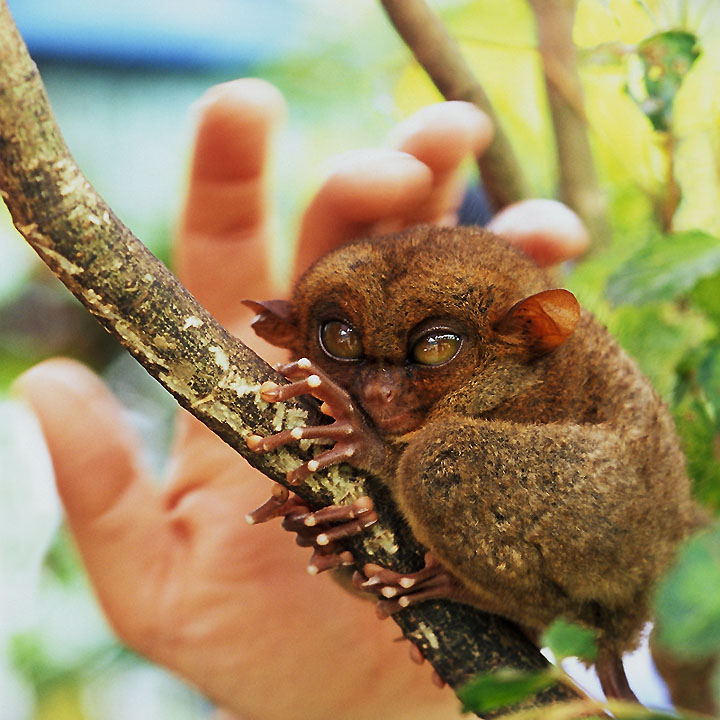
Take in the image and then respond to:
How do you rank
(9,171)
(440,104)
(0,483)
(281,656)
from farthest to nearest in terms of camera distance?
(0,483)
(281,656)
(440,104)
(9,171)

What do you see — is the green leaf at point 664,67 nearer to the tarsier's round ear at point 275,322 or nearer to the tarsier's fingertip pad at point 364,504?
the tarsier's round ear at point 275,322

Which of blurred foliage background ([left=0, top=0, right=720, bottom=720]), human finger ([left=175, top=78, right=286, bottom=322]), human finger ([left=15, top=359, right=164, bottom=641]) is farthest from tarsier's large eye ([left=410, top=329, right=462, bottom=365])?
blurred foliage background ([left=0, top=0, right=720, bottom=720])

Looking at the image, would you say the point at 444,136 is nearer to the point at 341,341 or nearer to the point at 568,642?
the point at 341,341

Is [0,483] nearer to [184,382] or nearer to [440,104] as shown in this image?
[440,104]

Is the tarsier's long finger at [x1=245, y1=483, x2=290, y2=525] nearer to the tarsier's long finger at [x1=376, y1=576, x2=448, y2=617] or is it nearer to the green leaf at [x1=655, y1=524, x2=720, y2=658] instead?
the tarsier's long finger at [x1=376, y1=576, x2=448, y2=617]

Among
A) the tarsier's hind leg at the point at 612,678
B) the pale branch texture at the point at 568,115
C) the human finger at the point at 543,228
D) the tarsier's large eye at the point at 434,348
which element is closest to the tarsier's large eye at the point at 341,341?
the tarsier's large eye at the point at 434,348

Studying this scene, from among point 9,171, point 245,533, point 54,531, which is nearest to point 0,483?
point 54,531
